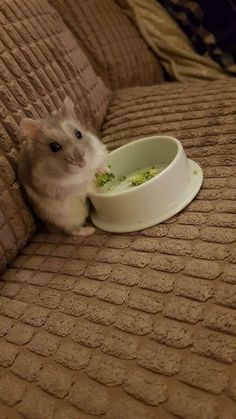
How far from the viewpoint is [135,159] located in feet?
3.92

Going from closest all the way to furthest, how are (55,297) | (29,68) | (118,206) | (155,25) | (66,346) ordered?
(66,346), (55,297), (118,206), (29,68), (155,25)

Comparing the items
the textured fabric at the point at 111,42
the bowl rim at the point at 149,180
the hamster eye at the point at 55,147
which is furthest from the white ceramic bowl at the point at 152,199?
the textured fabric at the point at 111,42

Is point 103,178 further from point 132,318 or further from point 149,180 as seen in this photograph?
point 132,318

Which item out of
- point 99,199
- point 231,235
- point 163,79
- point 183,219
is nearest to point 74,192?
point 99,199

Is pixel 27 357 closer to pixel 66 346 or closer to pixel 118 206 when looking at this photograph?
pixel 66 346

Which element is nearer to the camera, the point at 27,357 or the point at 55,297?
the point at 27,357

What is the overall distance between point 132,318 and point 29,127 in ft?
1.56

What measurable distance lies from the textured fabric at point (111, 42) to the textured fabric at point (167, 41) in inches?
1.2

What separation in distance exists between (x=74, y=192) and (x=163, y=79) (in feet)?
2.85

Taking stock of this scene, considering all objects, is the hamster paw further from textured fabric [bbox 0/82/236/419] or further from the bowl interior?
the bowl interior

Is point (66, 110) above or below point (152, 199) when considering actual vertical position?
above

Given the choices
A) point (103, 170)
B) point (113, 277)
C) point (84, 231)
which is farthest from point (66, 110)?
point (113, 277)

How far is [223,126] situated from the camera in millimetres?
1148

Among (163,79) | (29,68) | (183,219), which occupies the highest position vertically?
(29,68)
